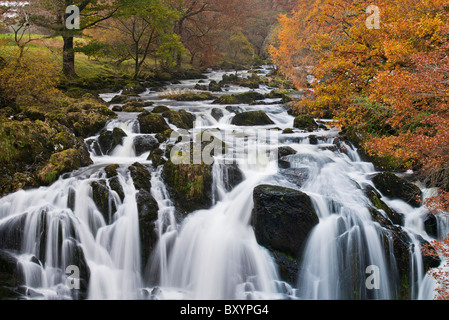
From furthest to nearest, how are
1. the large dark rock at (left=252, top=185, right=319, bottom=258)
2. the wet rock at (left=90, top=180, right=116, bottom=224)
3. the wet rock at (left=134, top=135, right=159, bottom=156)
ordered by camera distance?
the wet rock at (left=134, top=135, right=159, bottom=156)
the wet rock at (left=90, top=180, right=116, bottom=224)
the large dark rock at (left=252, top=185, right=319, bottom=258)

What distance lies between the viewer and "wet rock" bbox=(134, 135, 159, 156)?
432 inches

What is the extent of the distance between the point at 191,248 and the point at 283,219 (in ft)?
8.08

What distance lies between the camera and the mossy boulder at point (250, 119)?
15.4 metres

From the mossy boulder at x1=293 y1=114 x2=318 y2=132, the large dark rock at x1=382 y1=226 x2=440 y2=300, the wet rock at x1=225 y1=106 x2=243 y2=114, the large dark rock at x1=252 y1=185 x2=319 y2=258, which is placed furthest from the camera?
the wet rock at x1=225 y1=106 x2=243 y2=114

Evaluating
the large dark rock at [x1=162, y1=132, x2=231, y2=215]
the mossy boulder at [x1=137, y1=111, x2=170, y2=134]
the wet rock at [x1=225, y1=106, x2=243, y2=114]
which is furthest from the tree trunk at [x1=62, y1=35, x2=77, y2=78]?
the large dark rock at [x1=162, y1=132, x2=231, y2=215]

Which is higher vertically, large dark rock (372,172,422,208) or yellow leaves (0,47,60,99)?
yellow leaves (0,47,60,99)

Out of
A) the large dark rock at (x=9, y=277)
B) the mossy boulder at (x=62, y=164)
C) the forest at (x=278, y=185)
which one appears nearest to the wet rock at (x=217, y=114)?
the forest at (x=278, y=185)

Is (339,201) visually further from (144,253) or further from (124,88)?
(124,88)

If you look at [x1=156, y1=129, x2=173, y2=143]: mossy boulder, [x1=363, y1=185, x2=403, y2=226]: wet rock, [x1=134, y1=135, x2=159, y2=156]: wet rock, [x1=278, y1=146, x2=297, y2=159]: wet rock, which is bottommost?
[x1=363, y1=185, x2=403, y2=226]: wet rock

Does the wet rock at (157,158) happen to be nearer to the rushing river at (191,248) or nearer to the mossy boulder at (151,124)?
the rushing river at (191,248)

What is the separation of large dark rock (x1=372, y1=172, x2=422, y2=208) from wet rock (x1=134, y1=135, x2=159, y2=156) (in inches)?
312

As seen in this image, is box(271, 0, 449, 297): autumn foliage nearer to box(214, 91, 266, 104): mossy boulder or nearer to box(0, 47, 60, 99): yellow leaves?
box(214, 91, 266, 104): mossy boulder

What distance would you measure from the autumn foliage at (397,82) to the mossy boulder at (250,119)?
363 centimetres

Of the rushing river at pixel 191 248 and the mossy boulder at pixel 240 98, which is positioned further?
the mossy boulder at pixel 240 98
